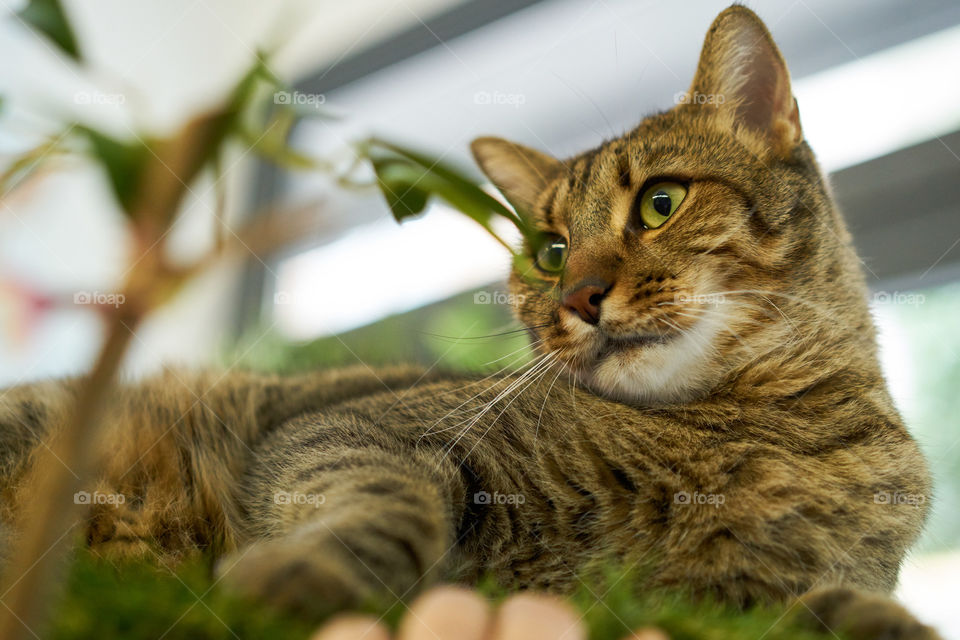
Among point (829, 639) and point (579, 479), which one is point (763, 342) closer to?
point (579, 479)

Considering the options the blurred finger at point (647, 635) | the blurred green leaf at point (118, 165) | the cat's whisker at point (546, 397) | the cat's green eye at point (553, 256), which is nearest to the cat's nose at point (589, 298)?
the cat's whisker at point (546, 397)

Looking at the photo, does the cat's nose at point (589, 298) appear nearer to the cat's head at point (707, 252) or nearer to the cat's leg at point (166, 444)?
the cat's head at point (707, 252)

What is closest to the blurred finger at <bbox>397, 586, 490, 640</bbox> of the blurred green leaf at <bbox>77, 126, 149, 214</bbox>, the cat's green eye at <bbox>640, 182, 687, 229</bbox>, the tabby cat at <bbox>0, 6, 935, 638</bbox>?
the tabby cat at <bbox>0, 6, 935, 638</bbox>

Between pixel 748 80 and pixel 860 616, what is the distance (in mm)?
887

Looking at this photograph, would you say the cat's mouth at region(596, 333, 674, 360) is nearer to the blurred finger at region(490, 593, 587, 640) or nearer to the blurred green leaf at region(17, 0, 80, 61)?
the blurred finger at region(490, 593, 587, 640)

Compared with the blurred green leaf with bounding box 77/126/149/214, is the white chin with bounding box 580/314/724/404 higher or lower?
lower

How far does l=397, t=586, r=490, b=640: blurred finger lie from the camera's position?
19.2 inches

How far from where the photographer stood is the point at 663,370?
1034 millimetres

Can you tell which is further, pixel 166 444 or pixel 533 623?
pixel 166 444

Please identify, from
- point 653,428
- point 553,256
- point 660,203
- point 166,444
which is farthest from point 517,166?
point 166,444

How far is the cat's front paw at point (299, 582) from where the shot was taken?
557 millimetres

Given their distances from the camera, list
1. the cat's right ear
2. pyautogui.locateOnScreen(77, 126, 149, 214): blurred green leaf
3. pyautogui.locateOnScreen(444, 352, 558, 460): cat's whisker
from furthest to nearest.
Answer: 1. the cat's right ear
2. pyautogui.locateOnScreen(444, 352, 558, 460): cat's whisker
3. pyautogui.locateOnScreen(77, 126, 149, 214): blurred green leaf

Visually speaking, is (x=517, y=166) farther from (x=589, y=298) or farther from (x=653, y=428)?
(x=653, y=428)

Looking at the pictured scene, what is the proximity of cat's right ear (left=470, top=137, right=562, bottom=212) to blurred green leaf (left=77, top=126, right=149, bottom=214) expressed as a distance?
40.8 inches
